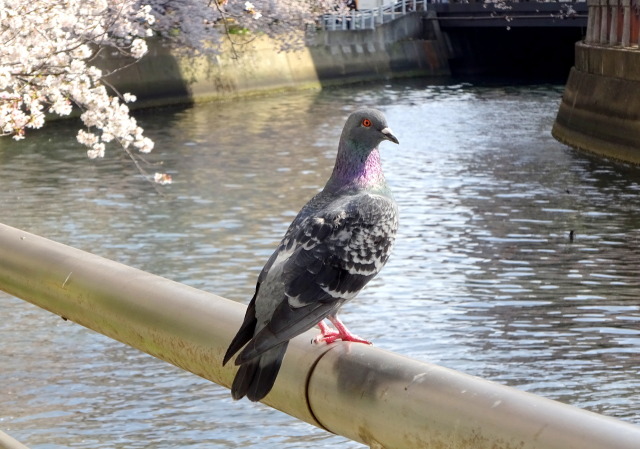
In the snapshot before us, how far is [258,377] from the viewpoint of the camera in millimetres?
2342

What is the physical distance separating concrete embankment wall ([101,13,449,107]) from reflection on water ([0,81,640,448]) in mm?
5541

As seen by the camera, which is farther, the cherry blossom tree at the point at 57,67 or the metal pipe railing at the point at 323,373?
the cherry blossom tree at the point at 57,67

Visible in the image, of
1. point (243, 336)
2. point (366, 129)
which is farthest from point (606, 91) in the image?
point (243, 336)

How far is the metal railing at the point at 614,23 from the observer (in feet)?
83.6

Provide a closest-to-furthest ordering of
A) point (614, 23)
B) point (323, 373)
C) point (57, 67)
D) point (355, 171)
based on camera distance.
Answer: point (323, 373) → point (355, 171) → point (57, 67) → point (614, 23)

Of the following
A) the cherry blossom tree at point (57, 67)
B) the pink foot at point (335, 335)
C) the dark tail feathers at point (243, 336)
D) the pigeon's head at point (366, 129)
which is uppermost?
the pigeon's head at point (366, 129)

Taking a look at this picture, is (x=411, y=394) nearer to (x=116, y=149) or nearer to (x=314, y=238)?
(x=314, y=238)

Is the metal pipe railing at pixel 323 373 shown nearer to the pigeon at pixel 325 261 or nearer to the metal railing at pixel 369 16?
the pigeon at pixel 325 261

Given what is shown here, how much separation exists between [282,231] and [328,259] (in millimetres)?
13568

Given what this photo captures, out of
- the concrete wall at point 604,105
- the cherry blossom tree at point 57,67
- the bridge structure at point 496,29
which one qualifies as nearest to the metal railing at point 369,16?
the bridge structure at point 496,29

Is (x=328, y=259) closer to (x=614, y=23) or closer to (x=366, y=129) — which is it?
(x=366, y=129)

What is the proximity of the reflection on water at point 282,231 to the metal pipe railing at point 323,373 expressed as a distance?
544cm

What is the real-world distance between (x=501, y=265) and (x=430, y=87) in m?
33.1

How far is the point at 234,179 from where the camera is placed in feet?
69.5
